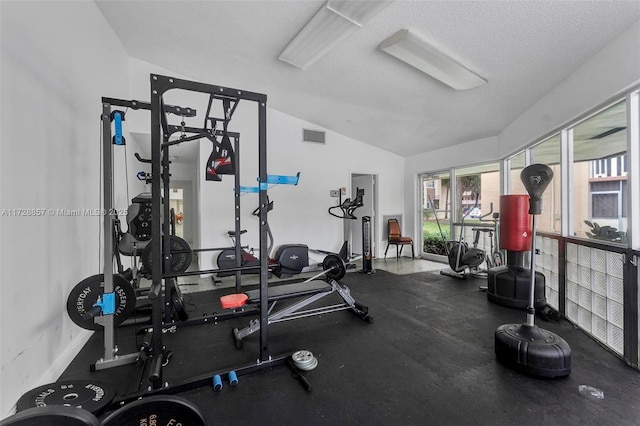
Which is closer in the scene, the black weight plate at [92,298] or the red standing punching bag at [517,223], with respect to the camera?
the black weight plate at [92,298]

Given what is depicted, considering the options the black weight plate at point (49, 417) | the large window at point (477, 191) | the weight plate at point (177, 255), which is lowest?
the black weight plate at point (49, 417)

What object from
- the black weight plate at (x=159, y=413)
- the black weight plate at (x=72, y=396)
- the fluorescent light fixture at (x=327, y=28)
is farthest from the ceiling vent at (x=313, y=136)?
the black weight plate at (x=159, y=413)

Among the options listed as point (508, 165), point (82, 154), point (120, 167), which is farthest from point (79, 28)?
point (508, 165)

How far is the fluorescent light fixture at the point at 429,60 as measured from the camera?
2801mm

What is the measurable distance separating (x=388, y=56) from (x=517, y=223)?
2489 mm

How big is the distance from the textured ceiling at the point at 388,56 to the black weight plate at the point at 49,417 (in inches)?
129

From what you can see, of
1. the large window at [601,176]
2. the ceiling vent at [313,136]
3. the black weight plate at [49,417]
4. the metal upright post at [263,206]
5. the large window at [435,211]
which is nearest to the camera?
the black weight plate at [49,417]

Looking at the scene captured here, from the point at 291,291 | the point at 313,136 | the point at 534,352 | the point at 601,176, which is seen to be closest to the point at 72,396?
the point at 291,291

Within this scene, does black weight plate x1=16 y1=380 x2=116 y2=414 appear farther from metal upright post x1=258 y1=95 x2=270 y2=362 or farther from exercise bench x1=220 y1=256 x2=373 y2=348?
metal upright post x1=258 y1=95 x2=270 y2=362

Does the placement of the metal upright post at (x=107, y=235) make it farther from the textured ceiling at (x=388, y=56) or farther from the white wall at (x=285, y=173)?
the white wall at (x=285, y=173)

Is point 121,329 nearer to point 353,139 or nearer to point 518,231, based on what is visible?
point 518,231

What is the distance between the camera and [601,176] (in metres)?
2.56

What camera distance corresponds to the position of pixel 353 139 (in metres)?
6.17

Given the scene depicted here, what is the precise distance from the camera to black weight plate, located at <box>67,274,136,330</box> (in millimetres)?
2098
